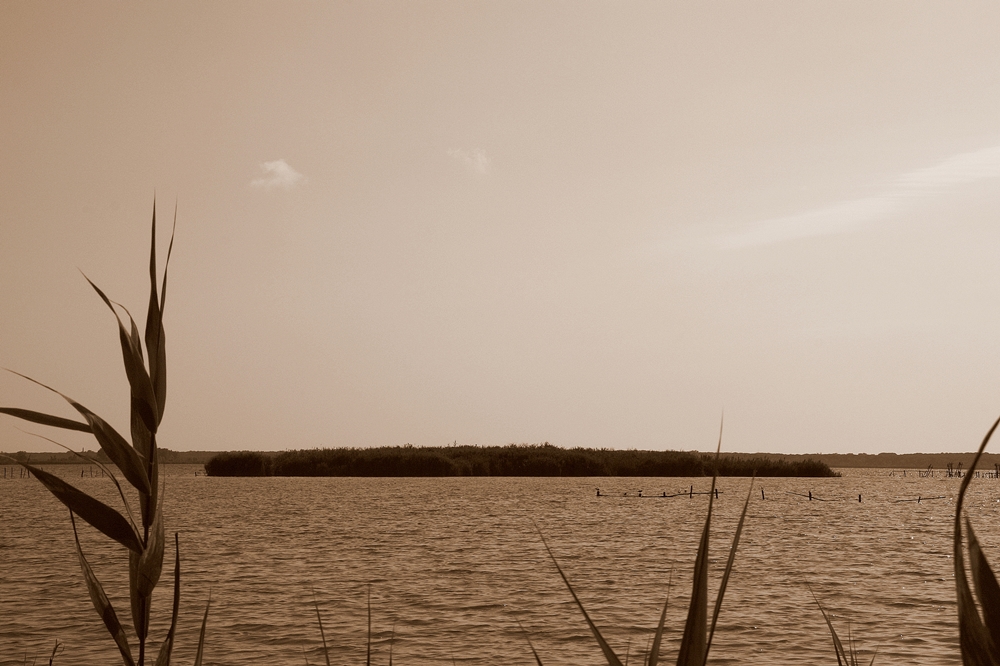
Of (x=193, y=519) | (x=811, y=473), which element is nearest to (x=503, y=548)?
(x=193, y=519)

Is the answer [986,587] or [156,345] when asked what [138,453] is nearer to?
[156,345]

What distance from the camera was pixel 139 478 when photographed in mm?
1831

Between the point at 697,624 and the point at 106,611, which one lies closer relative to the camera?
the point at 697,624

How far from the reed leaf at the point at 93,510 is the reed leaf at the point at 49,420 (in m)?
0.10

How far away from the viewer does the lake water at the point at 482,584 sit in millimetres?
14758

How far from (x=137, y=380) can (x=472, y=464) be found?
74.2 meters

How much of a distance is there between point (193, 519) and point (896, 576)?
92.6ft

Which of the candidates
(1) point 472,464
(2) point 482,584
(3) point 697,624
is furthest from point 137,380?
(1) point 472,464

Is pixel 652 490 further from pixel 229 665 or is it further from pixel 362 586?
pixel 229 665

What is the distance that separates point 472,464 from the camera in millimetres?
75188

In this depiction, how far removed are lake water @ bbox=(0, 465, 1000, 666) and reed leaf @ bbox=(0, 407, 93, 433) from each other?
4.49 ft

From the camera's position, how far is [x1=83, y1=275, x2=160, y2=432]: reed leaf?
6.05 feet

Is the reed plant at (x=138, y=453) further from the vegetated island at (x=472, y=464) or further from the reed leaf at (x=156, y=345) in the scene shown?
the vegetated island at (x=472, y=464)

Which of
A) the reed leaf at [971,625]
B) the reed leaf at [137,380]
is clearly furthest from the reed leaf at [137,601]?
the reed leaf at [971,625]
